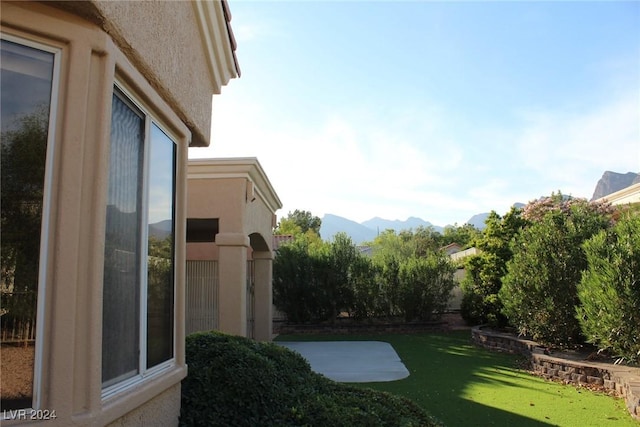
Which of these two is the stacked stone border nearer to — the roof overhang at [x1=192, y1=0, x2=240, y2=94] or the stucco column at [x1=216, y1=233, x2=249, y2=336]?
the stucco column at [x1=216, y1=233, x2=249, y2=336]

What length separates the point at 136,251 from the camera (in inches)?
125

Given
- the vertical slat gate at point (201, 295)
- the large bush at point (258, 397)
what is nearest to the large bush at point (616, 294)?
the large bush at point (258, 397)

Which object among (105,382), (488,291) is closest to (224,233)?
(105,382)

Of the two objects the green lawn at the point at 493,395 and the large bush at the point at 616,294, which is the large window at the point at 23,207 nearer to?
the green lawn at the point at 493,395

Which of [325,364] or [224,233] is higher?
[224,233]

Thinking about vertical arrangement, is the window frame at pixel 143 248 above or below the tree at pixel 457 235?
below

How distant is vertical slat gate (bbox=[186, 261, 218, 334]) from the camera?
12328mm

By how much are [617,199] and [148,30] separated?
22.4 meters

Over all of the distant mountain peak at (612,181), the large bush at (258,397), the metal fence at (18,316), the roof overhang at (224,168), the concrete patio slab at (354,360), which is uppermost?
the distant mountain peak at (612,181)

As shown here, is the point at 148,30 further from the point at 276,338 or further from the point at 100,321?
the point at 276,338

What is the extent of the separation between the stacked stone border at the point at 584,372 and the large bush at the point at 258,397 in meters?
4.07

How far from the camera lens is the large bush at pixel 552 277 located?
10445mm

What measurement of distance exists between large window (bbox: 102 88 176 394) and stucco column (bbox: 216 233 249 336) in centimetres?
690

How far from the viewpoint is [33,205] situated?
7.86ft
